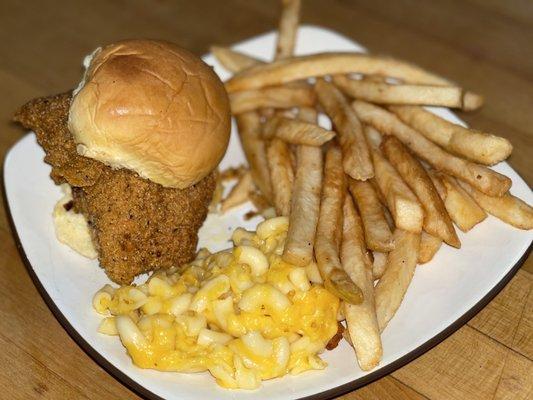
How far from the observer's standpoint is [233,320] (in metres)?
2.64

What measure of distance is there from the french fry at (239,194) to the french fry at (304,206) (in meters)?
0.31

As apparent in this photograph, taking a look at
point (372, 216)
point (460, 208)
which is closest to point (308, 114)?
point (372, 216)

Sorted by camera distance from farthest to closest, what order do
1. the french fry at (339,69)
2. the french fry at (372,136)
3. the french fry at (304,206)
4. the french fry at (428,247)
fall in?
1. the french fry at (339,69)
2. the french fry at (372,136)
3. the french fry at (428,247)
4. the french fry at (304,206)

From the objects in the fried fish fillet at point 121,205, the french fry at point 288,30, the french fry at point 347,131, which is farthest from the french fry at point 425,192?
the french fry at point 288,30

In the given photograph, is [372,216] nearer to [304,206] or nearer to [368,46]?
[304,206]

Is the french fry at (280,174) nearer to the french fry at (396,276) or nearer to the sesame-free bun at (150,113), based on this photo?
the sesame-free bun at (150,113)

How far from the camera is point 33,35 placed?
15.0ft

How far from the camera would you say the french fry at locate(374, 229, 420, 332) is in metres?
2.67

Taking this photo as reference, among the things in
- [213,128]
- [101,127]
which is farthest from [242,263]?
[101,127]

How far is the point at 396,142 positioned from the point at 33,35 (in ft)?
8.41

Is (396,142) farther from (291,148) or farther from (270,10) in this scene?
(270,10)

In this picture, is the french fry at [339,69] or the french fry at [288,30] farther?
the french fry at [288,30]

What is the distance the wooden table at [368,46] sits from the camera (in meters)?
2.74

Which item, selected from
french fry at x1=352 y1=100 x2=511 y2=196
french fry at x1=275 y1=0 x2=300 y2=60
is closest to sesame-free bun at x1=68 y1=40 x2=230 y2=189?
french fry at x1=352 y1=100 x2=511 y2=196
